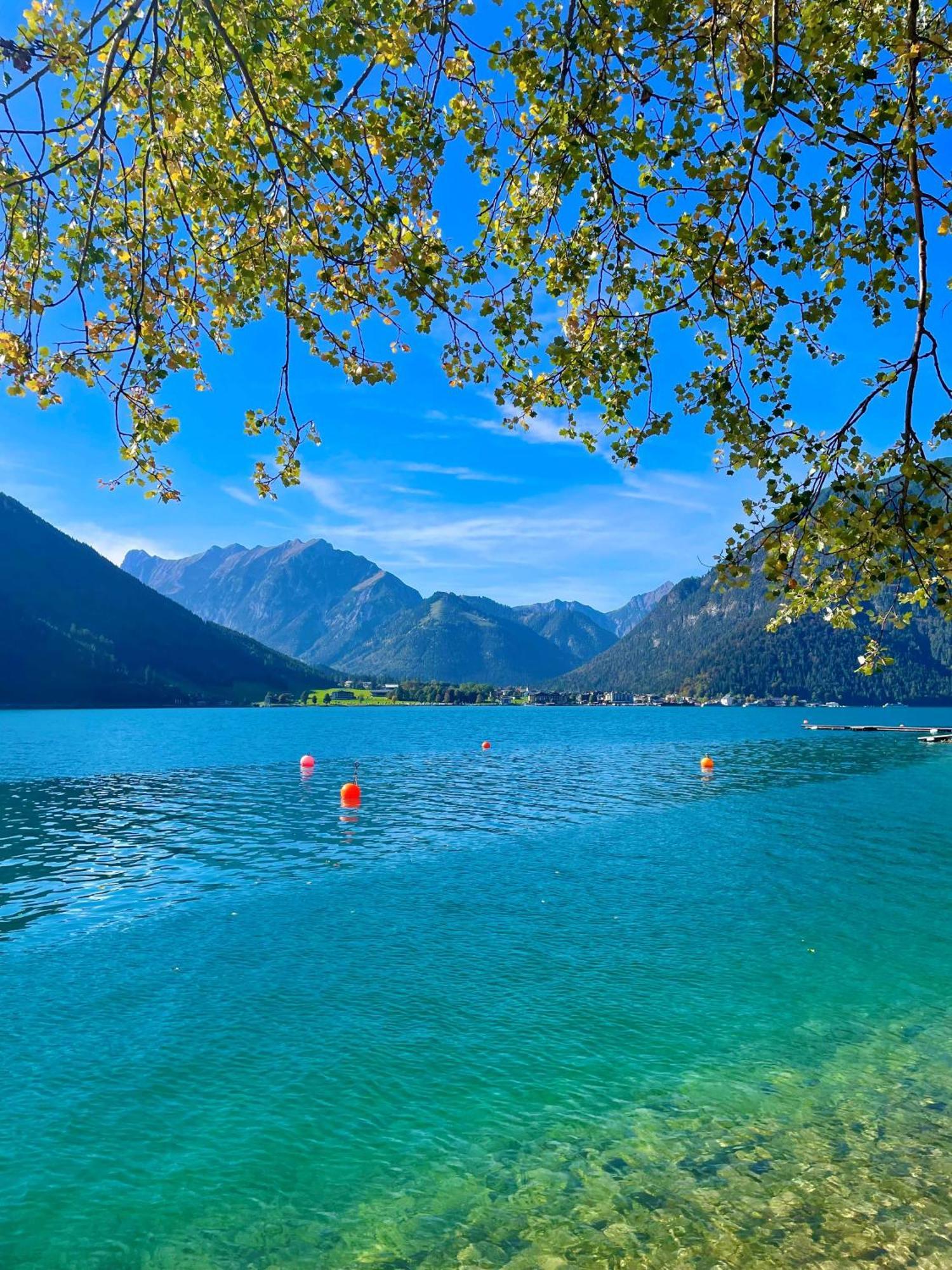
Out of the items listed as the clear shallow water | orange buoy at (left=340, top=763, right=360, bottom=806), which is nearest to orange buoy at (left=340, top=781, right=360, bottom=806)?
orange buoy at (left=340, top=763, right=360, bottom=806)

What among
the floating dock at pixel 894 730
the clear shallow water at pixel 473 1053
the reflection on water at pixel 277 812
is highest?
the floating dock at pixel 894 730

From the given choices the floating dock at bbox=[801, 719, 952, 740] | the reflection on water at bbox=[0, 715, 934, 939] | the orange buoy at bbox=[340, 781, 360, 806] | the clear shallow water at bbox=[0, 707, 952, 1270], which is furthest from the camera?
the floating dock at bbox=[801, 719, 952, 740]

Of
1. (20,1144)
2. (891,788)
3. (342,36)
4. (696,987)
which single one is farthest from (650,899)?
(891,788)

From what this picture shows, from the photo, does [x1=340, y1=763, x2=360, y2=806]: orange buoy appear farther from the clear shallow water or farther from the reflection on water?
the clear shallow water

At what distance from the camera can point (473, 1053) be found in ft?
46.0

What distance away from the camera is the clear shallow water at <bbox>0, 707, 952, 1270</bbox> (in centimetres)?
927

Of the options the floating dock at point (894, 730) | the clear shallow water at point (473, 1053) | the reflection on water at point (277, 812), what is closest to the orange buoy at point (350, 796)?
the reflection on water at point (277, 812)

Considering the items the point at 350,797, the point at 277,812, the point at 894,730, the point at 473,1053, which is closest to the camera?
the point at 473,1053

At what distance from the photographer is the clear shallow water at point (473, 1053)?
9.27m

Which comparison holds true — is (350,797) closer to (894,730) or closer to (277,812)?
(277,812)

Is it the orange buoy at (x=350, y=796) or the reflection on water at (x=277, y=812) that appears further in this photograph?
the orange buoy at (x=350, y=796)

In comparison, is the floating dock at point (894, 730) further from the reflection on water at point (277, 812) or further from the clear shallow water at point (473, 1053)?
the clear shallow water at point (473, 1053)

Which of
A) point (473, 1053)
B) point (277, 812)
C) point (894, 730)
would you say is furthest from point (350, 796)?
point (894, 730)

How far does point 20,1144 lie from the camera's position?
441 inches
